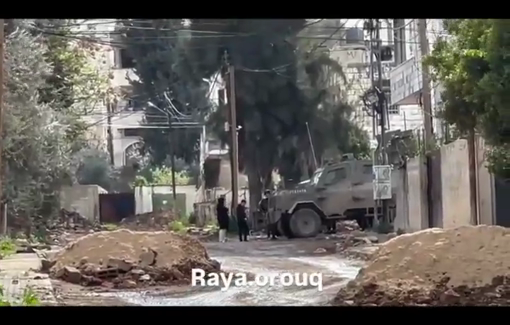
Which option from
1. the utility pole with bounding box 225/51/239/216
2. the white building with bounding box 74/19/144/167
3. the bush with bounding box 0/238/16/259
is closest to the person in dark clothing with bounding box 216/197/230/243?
the utility pole with bounding box 225/51/239/216

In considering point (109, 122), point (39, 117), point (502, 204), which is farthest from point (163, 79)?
point (502, 204)

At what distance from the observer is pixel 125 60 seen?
16.8 ft

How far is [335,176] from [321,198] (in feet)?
0.53

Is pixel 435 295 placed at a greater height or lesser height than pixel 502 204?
lesser

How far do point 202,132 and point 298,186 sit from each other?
681 mm

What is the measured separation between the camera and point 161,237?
16.7 feet

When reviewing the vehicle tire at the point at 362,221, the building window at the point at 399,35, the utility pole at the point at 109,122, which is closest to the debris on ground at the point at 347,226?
the vehicle tire at the point at 362,221

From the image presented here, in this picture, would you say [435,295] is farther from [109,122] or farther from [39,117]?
[39,117]

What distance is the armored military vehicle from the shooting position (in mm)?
5098

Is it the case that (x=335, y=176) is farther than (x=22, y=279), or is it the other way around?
(x=335, y=176)

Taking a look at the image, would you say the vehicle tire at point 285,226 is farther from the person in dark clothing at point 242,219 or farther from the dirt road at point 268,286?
the person in dark clothing at point 242,219
